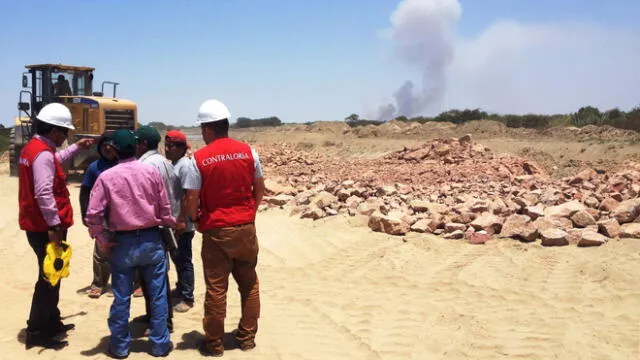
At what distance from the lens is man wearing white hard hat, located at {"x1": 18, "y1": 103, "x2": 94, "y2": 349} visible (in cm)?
410

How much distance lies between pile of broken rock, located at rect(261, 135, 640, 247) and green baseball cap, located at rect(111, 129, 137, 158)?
193 inches

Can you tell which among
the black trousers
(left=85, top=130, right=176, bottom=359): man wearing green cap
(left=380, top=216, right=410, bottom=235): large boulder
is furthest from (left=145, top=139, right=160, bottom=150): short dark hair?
(left=380, top=216, right=410, bottom=235): large boulder

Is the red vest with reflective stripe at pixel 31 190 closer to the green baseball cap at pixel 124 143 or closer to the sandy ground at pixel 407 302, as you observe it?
the green baseball cap at pixel 124 143

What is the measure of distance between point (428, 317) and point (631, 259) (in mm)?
2749

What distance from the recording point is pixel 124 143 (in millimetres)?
4113

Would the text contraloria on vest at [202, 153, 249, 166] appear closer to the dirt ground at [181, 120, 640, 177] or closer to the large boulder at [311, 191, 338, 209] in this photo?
the large boulder at [311, 191, 338, 209]

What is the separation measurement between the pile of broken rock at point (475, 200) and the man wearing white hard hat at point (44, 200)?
16.5 feet

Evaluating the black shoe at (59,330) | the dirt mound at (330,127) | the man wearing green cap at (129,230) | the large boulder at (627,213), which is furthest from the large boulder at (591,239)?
the dirt mound at (330,127)

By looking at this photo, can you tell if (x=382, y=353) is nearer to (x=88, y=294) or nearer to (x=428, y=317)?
(x=428, y=317)

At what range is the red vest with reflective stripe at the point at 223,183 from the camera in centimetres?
409

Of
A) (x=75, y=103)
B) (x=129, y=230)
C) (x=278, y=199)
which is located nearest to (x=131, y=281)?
(x=129, y=230)

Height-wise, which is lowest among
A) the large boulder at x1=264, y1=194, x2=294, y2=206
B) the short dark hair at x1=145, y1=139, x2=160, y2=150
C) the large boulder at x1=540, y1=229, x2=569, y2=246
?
the large boulder at x1=264, y1=194, x2=294, y2=206

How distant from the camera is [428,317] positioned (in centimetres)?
526

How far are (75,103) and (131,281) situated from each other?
1312 cm
